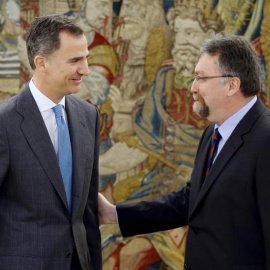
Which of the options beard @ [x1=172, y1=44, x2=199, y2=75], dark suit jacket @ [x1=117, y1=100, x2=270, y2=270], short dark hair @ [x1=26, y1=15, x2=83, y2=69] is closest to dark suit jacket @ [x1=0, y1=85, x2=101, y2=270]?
short dark hair @ [x1=26, y1=15, x2=83, y2=69]

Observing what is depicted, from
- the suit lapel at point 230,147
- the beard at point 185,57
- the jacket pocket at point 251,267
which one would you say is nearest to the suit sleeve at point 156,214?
the suit lapel at point 230,147

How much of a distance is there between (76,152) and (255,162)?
102cm

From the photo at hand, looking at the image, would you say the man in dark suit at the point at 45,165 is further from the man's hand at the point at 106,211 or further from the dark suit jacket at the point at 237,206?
the dark suit jacket at the point at 237,206

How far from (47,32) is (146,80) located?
2496 millimetres

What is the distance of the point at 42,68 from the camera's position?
4.03 m

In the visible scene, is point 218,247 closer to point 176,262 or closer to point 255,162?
point 255,162

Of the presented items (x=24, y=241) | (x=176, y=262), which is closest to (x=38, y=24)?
(x=24, y=241)

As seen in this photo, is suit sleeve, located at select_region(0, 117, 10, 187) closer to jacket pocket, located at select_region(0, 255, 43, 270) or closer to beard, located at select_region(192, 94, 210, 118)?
jacket pocket, located at select_region(0, 255, 43, 270)

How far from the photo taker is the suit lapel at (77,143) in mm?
4043

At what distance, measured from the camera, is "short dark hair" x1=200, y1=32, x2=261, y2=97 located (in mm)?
3986

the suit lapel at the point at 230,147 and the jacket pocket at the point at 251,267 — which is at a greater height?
the suit lapel at the point at 230,147

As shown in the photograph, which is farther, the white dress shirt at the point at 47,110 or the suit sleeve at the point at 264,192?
the white dress shirt at the point at 47,110

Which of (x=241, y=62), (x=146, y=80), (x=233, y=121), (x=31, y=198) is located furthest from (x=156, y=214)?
(x=146, y=80)

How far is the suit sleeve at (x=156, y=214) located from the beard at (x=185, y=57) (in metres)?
2.02
